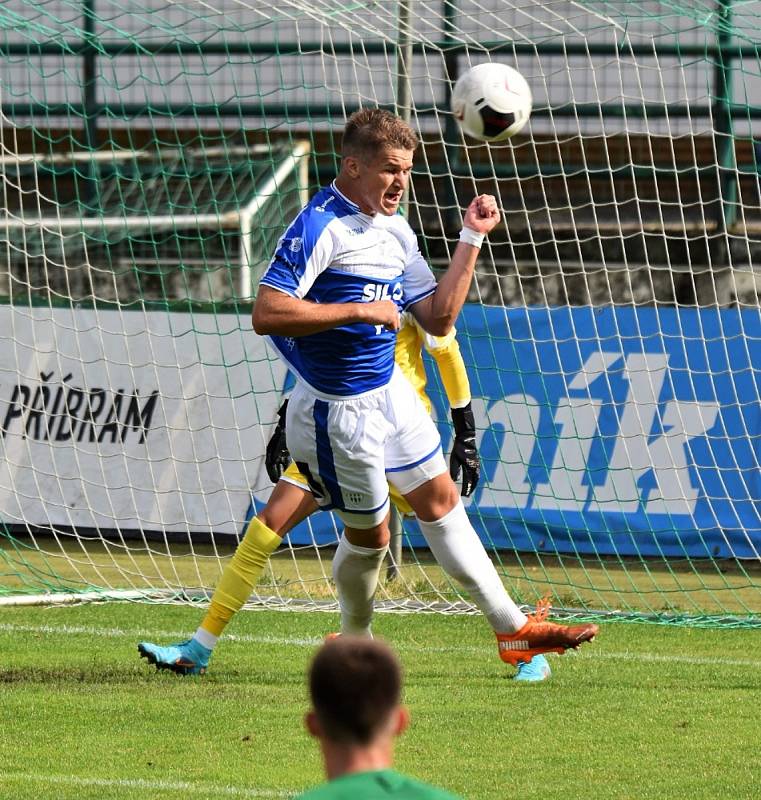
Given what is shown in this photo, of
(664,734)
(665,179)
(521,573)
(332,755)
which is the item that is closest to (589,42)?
(665,179)

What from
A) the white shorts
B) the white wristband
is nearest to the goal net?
the white shorts

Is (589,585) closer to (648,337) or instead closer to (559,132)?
(648,337)

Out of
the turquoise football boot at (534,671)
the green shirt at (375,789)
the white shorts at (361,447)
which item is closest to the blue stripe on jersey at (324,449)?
the white shorts at (361,447)

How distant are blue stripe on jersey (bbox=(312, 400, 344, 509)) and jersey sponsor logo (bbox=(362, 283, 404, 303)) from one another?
16.8 inches

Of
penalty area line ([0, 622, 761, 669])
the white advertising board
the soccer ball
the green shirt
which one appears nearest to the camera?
the green shirt

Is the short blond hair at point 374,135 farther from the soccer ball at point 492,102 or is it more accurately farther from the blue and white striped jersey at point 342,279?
the soccer ball at point 492,102

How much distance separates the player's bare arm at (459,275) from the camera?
17.4ft

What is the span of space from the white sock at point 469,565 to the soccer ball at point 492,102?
1.61 metres

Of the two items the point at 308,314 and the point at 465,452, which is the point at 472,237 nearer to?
the point at 308,314

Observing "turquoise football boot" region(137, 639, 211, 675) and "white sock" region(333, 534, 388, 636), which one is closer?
"white sock" region(333, 534, 388, 636)

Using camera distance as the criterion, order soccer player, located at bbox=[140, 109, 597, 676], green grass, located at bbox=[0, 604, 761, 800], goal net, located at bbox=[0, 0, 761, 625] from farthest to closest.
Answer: goal net, located at bbox=[0, 0, 761, 625]
soccer player, located at bbox=[140, 109, 597, 676]
green grass, located at bbox=[0, 604, 761, 800]

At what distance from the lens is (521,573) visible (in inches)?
364

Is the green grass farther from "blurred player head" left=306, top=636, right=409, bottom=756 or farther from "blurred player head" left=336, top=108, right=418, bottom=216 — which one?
"blurred player head" left=306, top=636, right=409, bottom=756

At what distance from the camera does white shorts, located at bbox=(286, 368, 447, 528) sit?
543cm
